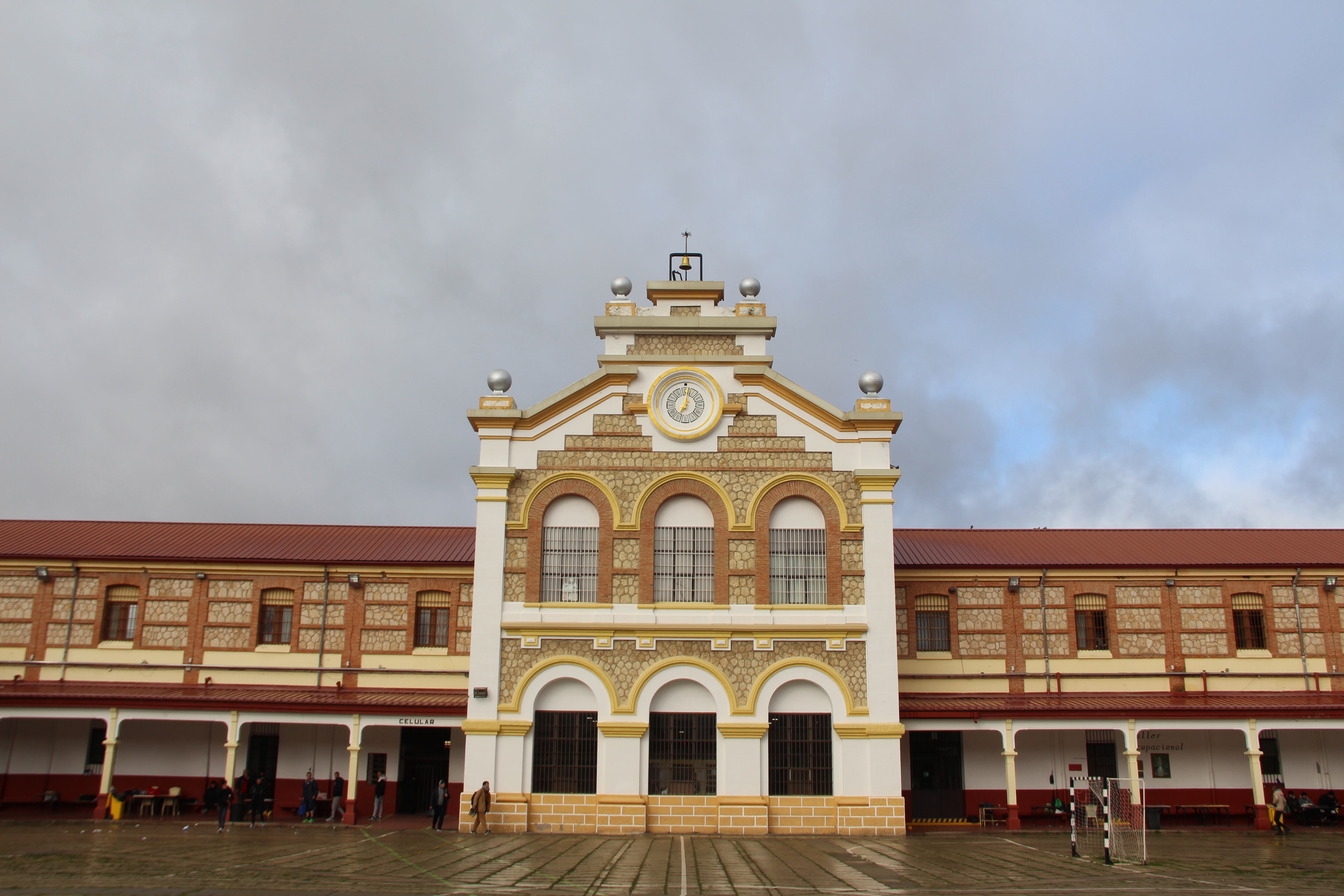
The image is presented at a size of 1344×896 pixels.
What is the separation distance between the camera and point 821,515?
87.0 ft

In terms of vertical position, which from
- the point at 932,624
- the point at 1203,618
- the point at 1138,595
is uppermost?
the point at 1138,595

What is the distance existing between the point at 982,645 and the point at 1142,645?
184 inches

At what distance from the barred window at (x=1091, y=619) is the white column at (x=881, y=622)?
672 centimetres

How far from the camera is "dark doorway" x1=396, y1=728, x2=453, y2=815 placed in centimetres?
2906

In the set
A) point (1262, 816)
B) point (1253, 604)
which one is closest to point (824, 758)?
point (1262, 816)

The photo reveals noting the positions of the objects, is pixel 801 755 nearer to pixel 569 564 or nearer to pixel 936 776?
pixel 936 776

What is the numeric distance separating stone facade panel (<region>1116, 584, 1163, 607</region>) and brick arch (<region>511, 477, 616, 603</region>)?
49.9 feet

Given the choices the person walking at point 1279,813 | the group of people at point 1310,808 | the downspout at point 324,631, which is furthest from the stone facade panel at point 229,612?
the group of people at point 1310,808

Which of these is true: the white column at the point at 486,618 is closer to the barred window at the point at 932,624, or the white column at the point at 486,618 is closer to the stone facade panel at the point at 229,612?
the stone facade panel at the point at 229,612

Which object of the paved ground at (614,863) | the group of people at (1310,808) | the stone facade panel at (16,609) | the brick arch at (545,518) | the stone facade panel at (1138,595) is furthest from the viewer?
the stone facade panel at (16,609)

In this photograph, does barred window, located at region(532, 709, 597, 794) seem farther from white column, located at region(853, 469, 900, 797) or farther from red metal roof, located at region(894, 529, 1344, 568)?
red metal roof, located at region(894, 529, 1344, 568)

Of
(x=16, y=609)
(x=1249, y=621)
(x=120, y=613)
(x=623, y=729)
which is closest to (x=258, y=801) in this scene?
(x=120, y=613)

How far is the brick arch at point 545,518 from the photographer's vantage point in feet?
85.7

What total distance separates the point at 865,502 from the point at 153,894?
17734 millimetres
